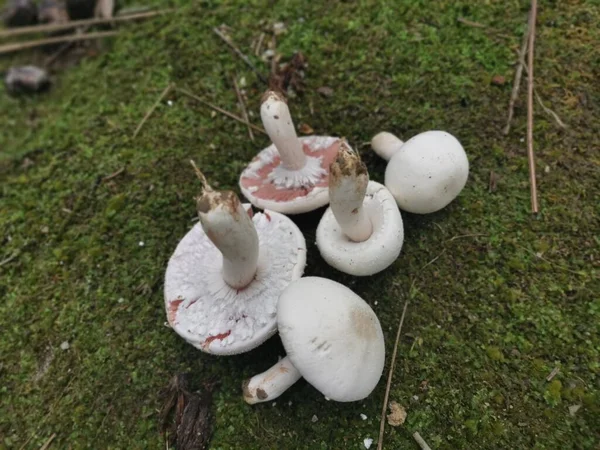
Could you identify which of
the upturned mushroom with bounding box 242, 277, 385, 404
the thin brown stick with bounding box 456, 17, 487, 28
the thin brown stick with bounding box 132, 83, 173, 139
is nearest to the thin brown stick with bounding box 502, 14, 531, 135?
the thin brown stick with bounding box 456, 17, 487, 28

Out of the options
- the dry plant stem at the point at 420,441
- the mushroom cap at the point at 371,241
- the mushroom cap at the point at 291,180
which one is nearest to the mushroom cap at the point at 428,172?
the mushroom cap at the point at 371,241

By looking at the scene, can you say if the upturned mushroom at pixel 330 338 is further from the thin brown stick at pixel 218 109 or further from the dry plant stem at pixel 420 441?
the thin brown stick at pixel 218 109

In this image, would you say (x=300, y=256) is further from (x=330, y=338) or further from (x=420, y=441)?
(x=420, y=441)

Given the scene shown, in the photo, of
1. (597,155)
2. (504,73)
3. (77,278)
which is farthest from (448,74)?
(77,278)

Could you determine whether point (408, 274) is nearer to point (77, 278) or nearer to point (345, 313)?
point (345, 313)

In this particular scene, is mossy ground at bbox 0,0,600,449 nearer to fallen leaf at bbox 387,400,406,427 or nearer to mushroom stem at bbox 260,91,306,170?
fallen leaf at bbox 387,400,406,427

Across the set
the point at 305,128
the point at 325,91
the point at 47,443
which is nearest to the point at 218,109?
the point at 305,128
